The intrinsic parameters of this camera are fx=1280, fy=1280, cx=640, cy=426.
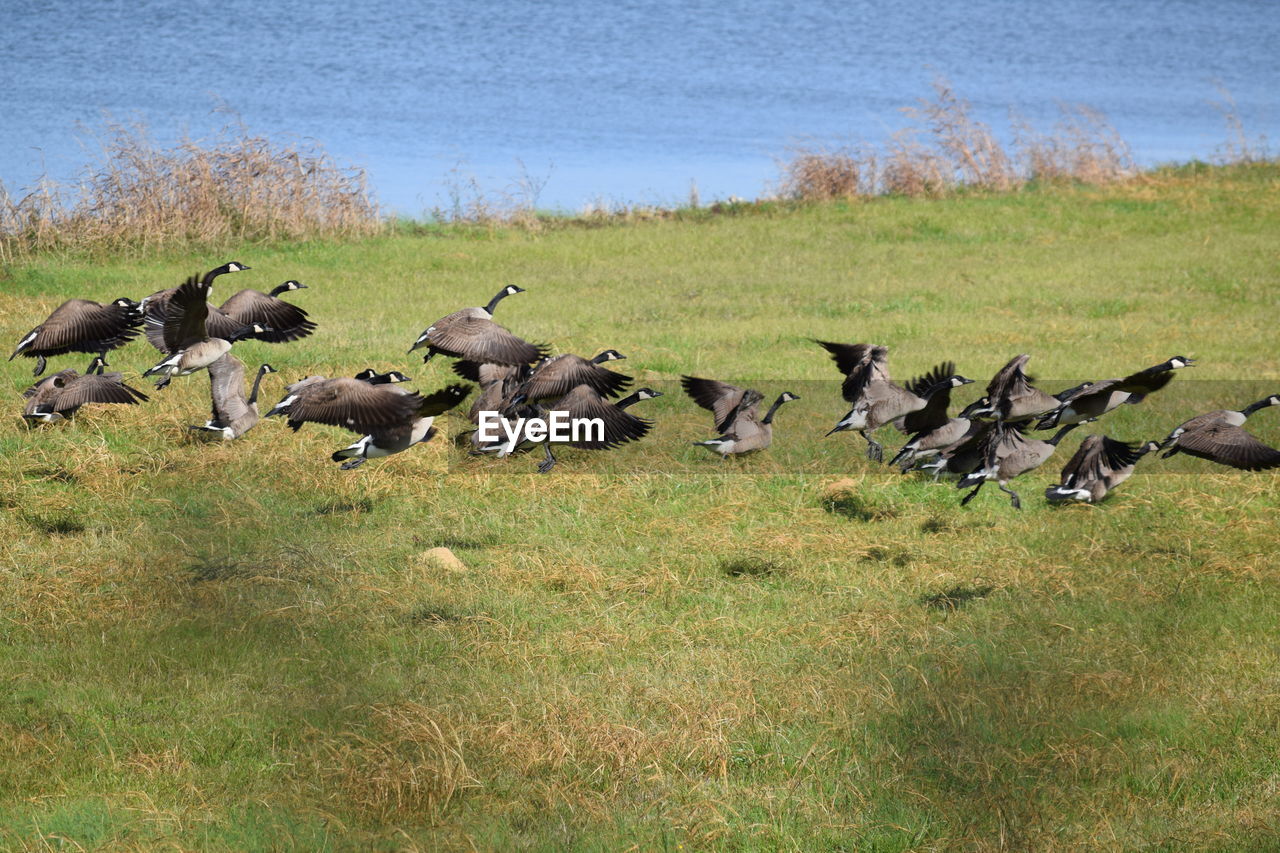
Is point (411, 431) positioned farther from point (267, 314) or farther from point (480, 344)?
point (267, 314)

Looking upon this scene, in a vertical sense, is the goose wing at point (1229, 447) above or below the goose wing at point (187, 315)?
below

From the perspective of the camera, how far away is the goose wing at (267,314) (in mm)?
9609

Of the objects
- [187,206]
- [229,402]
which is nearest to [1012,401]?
[229,402]

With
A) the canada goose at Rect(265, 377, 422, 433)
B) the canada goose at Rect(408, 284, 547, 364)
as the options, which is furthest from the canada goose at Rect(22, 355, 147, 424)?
the canada goose at Rect(265, 377, 422, 433)

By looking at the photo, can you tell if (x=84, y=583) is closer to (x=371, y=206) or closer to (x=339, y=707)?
(x=339, y=707)

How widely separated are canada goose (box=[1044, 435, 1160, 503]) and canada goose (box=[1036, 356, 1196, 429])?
0.67 feet

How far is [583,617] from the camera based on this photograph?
764 cm

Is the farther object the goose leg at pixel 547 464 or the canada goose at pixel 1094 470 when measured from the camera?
the goose leg at pixel 547 464

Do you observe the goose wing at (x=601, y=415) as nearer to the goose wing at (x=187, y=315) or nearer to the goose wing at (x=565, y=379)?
Answer: the goose wing at (x=565, y=379)

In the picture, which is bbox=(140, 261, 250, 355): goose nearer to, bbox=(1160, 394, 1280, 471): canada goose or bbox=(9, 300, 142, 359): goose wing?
bbox=(9, 300, 142, 359): goose wing

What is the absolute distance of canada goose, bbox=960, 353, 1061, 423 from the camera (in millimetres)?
8812

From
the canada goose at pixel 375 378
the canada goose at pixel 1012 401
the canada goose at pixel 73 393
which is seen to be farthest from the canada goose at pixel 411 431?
the canada goose at pixel 1012 401

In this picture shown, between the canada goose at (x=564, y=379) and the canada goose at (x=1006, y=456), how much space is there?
266cm

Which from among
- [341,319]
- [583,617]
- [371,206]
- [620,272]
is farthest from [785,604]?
[371,206]
